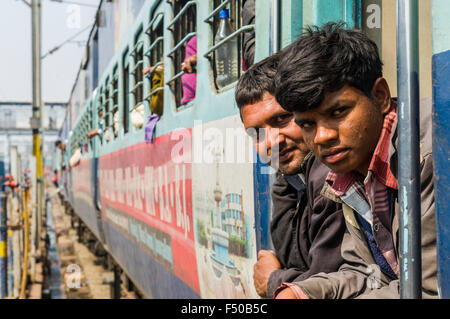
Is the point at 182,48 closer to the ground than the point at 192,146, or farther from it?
farther from it

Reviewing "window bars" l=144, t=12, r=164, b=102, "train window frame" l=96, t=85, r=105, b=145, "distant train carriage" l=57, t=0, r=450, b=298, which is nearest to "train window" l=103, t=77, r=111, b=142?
"train window frame" l=96, t=85, r=105, b=145

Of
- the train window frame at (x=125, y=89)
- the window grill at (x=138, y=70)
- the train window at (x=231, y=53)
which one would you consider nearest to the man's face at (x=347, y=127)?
the train window at (x=231, y=53)

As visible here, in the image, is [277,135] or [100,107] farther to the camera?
[100,107]

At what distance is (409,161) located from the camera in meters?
1.03

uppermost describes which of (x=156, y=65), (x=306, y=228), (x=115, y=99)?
(x=115, y=99)

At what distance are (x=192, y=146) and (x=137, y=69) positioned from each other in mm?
2175

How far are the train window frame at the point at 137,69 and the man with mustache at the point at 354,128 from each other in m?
3.50

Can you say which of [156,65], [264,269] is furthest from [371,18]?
[156,65]

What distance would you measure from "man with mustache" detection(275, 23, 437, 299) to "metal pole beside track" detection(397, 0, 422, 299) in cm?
16

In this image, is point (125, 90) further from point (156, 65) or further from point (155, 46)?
point (156, 65)

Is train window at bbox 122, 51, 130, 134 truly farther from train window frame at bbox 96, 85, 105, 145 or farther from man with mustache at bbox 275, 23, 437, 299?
man with mustache at bbox 275, 23, 437, 299
